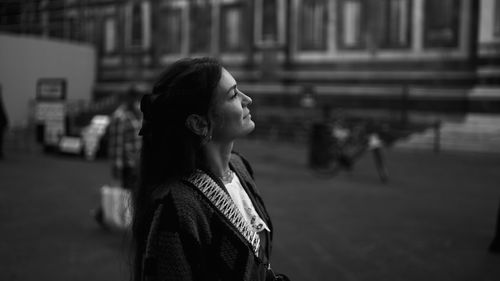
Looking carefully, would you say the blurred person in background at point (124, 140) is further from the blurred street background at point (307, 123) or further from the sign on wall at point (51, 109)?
the sign on wall at point (51, 109)

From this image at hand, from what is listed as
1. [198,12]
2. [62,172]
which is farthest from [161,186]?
[198,12]

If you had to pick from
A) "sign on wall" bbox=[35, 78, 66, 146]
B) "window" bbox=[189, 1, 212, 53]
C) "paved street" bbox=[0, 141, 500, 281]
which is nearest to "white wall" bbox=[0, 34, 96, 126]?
"window" bbox=[189, 1, 212, 53]

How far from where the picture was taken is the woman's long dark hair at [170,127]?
1497mm

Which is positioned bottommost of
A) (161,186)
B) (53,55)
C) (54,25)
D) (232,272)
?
(232,272)

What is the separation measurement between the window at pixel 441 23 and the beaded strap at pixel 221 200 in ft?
62.1

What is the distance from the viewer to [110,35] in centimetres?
2727

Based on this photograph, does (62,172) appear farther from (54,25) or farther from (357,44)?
(54,25)

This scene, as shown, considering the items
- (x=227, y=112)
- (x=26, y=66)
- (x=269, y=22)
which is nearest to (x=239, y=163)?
(x=227, y=112)

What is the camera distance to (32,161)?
40.2ft

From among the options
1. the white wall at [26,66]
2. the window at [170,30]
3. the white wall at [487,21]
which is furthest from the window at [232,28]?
the white wall at [487,21]

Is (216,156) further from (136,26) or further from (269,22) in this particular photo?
(136,26)

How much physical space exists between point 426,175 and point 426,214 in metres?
4.00

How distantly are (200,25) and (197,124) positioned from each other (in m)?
23.5

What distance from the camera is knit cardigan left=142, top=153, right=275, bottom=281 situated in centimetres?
139
